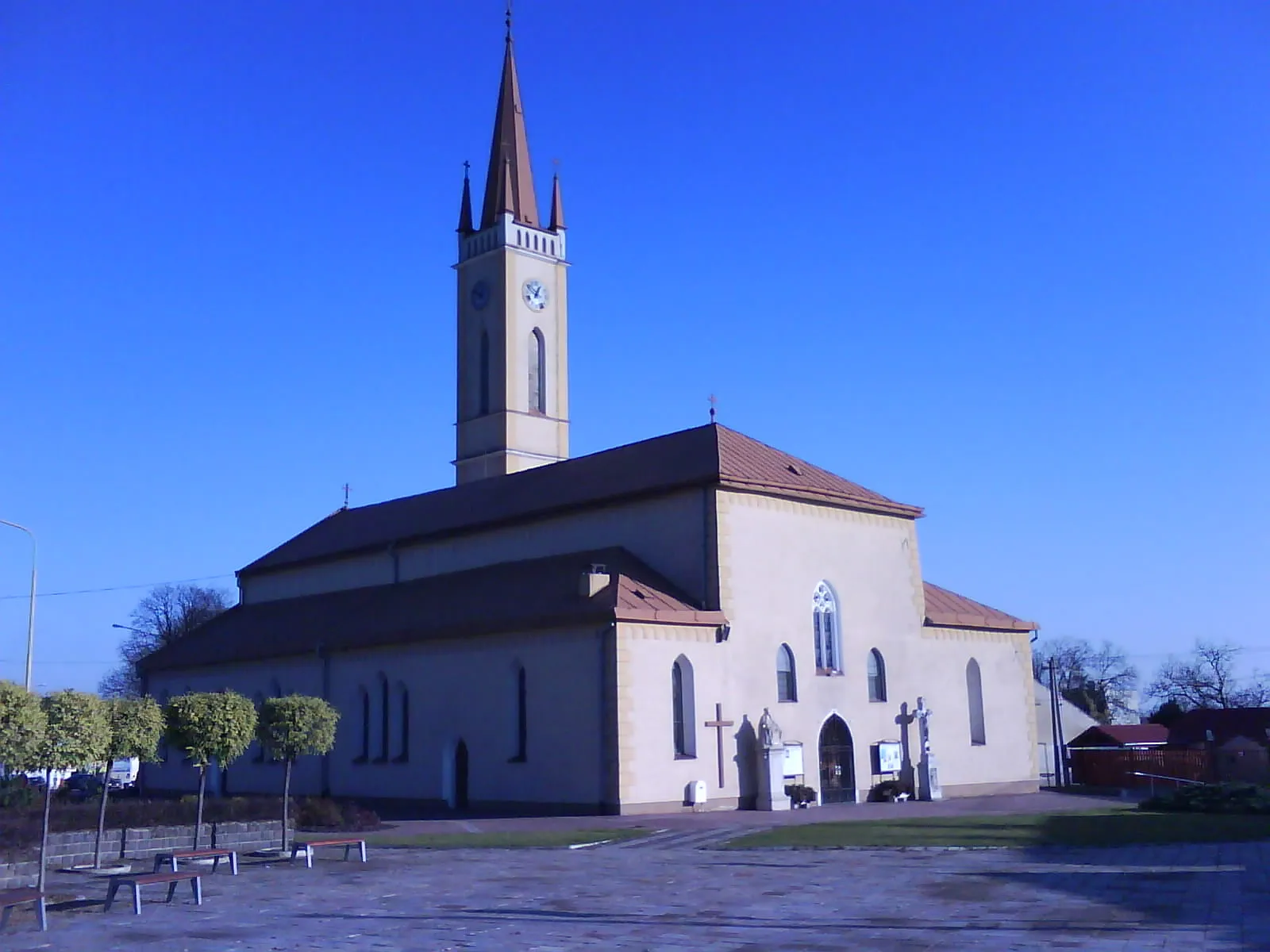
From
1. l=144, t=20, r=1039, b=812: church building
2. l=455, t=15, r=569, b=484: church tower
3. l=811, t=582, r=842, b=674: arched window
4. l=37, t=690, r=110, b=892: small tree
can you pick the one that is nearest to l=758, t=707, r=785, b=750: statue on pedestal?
l=144, t=20, r=1039, b=812: church building

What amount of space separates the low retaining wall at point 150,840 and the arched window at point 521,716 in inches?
430

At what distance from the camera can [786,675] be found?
120 ft

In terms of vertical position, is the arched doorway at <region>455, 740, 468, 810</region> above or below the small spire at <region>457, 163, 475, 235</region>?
below

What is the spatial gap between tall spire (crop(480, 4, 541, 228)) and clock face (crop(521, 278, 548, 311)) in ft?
11.4

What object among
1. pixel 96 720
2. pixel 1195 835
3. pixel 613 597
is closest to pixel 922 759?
pixel 613 597

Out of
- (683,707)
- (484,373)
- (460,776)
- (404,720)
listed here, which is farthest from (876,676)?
(484,373)

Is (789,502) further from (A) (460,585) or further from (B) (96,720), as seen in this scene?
(B) (96,720)

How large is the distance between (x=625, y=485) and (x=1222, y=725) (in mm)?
55604

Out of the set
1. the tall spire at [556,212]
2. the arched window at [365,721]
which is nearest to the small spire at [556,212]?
the tall spire at [556,212]

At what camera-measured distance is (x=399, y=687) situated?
39969mm

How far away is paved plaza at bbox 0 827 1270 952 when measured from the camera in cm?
1244

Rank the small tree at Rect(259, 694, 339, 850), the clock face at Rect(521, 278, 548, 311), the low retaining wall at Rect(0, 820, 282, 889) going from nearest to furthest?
the low retaining wall at Rect(0, 820, 282, 889) → the small tree at Rect(259, 694, 339, 850) → the clock face at Rect(521, 278, 548, 311)

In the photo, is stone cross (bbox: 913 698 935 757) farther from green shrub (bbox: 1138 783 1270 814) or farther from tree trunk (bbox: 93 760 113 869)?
tree trunk (bbox: 93 760 113 869)

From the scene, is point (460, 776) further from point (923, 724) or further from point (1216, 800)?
point (1216, 800)
